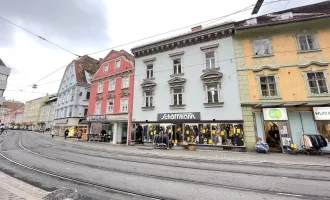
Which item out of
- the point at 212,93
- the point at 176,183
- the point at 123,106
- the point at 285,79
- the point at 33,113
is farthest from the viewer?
the point at 33,113

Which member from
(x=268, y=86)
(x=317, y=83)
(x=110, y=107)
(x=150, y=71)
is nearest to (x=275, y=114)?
(x=268, y=86)

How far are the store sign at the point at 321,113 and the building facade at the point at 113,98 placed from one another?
17806 mm

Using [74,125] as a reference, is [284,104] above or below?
above

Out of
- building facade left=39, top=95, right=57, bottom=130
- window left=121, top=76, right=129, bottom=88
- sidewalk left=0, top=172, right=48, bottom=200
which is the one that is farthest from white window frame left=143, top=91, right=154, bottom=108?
building facade left=39, top=95, right=57, bottom=130

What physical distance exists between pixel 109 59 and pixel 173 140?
1671 centimetres

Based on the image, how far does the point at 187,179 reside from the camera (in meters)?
5.81

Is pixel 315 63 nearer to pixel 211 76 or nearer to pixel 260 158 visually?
pixel 211 76

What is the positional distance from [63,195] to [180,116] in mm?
12392

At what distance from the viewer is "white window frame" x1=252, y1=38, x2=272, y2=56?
14233 mm

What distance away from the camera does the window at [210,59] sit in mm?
15953

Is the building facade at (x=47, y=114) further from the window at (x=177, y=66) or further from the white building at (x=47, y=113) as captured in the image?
the window at (x=177, y=66)

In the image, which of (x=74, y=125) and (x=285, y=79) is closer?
(x=285, y=79)

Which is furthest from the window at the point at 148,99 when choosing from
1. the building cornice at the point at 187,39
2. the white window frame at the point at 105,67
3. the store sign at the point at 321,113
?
the store sign at the point at 321,113

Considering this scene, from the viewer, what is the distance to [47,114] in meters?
54.5
